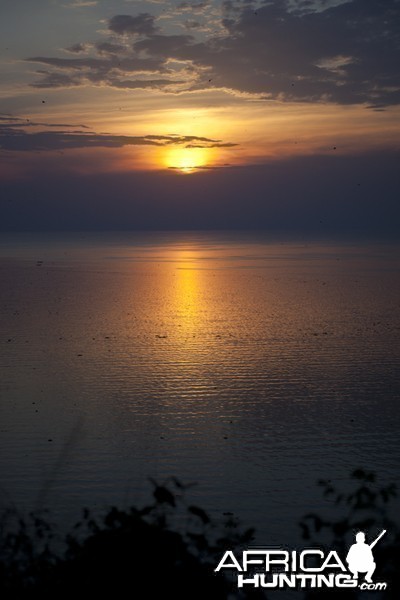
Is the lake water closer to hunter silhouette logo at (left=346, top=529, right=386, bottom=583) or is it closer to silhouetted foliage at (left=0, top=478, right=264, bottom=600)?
silhouetted foliage at (left=0, top=478, right=264, bottom=600)

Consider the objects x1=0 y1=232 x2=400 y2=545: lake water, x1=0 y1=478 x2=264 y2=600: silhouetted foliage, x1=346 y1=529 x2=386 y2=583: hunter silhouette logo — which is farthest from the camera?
x1=0 y1=232 x2=400 y2=545: lake water

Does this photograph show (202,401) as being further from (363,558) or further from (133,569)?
(133,569)

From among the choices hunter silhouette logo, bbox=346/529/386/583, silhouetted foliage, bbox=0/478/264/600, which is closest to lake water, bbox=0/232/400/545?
silhouetted foliage, bbox=0/478/264/600

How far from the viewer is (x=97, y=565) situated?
Answer: 615 cm

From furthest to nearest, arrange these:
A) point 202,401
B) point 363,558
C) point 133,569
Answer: point 202,401, point 363,558, point 133,569

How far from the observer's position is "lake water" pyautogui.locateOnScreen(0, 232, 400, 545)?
55.7 feet

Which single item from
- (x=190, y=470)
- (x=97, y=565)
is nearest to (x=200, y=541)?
(x=97, y=565)

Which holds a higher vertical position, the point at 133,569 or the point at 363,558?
the point at 363,558

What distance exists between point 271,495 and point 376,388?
10.5 m

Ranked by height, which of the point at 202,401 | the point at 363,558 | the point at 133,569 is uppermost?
the point at 202,401

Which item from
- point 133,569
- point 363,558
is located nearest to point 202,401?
point 363,558

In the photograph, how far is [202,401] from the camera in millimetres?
24234

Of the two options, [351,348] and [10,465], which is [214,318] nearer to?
[351,348]

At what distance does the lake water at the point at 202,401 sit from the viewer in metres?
17.0
